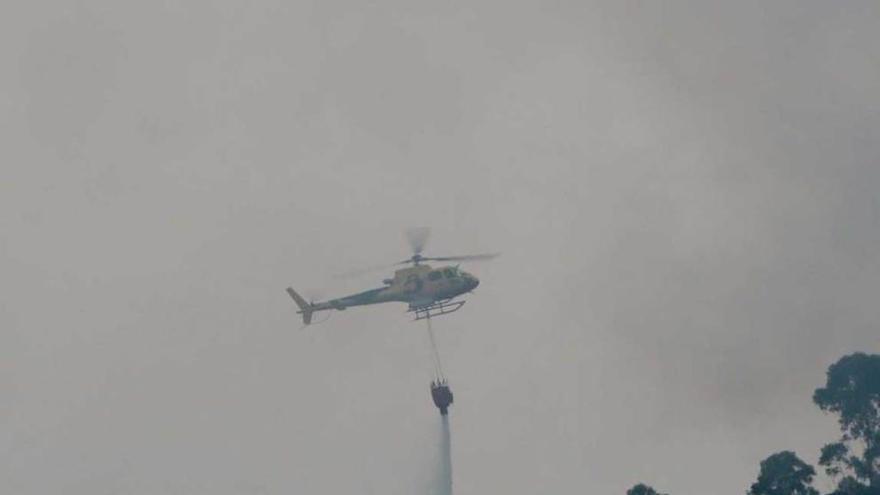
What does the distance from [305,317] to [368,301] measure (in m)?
9.64

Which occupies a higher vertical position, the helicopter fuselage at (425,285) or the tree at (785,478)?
the helicopter fuselage at (425,285)

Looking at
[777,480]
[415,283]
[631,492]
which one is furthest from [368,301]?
[777,480]

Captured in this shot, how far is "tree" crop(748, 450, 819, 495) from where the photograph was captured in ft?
643

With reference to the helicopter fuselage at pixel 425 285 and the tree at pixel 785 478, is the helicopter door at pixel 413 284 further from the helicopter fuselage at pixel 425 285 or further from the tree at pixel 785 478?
the tree at pixel 785 478

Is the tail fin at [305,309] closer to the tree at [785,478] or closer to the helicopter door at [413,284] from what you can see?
the helicopter door at [413,284]

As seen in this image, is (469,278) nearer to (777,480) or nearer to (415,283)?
(415,283)

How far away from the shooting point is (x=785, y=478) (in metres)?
197

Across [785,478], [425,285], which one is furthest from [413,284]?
[785,478]

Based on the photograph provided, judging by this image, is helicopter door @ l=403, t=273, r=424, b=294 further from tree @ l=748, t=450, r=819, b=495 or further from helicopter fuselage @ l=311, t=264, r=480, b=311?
tree @ l=748, t=450, r=819, b=495

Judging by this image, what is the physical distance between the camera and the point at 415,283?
17575 centimetres

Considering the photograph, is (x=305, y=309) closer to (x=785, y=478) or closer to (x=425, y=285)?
(x=425, y=285)

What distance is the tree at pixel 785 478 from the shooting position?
643 feet

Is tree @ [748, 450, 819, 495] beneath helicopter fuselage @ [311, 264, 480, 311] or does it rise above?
beneath

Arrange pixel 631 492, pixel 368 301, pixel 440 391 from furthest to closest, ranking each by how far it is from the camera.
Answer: pixel 631 492, pixel 368 301, pixel 440 391
